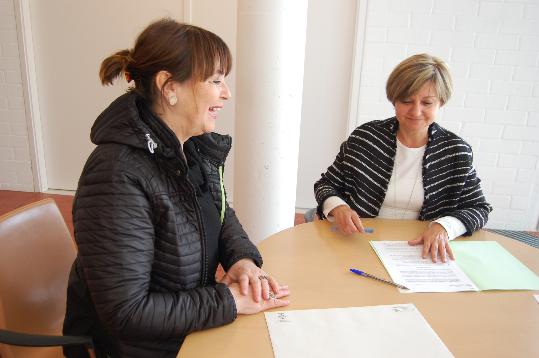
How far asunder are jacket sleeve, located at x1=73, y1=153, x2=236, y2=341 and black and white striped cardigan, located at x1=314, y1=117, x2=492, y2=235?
0.81 metres

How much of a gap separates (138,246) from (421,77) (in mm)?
1169

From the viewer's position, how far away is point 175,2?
10.2 feet

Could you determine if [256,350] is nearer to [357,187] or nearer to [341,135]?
[357,187]

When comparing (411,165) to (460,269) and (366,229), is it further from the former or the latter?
(460,269)

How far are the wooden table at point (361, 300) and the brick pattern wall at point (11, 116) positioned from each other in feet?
9.88

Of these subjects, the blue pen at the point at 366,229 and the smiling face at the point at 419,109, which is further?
the smiling face at the point at 419,109

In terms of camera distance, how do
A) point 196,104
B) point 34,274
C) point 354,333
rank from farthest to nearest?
point 34,274 → point 196,104 → point 354,333

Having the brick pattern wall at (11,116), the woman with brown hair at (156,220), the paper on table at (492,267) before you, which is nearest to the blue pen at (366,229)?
the paper on table at (492,267)

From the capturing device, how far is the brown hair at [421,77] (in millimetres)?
1552

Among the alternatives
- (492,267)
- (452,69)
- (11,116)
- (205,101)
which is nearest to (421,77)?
(492,267)

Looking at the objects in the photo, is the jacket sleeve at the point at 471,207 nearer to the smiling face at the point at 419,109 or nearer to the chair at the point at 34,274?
the smiling face at the point at 419,109

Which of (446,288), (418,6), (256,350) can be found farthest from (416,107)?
(418,6)

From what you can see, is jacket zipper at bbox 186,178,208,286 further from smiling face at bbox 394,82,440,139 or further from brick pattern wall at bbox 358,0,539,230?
brick pattern wall at bbox 358,0,539,230

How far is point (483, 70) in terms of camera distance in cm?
298
